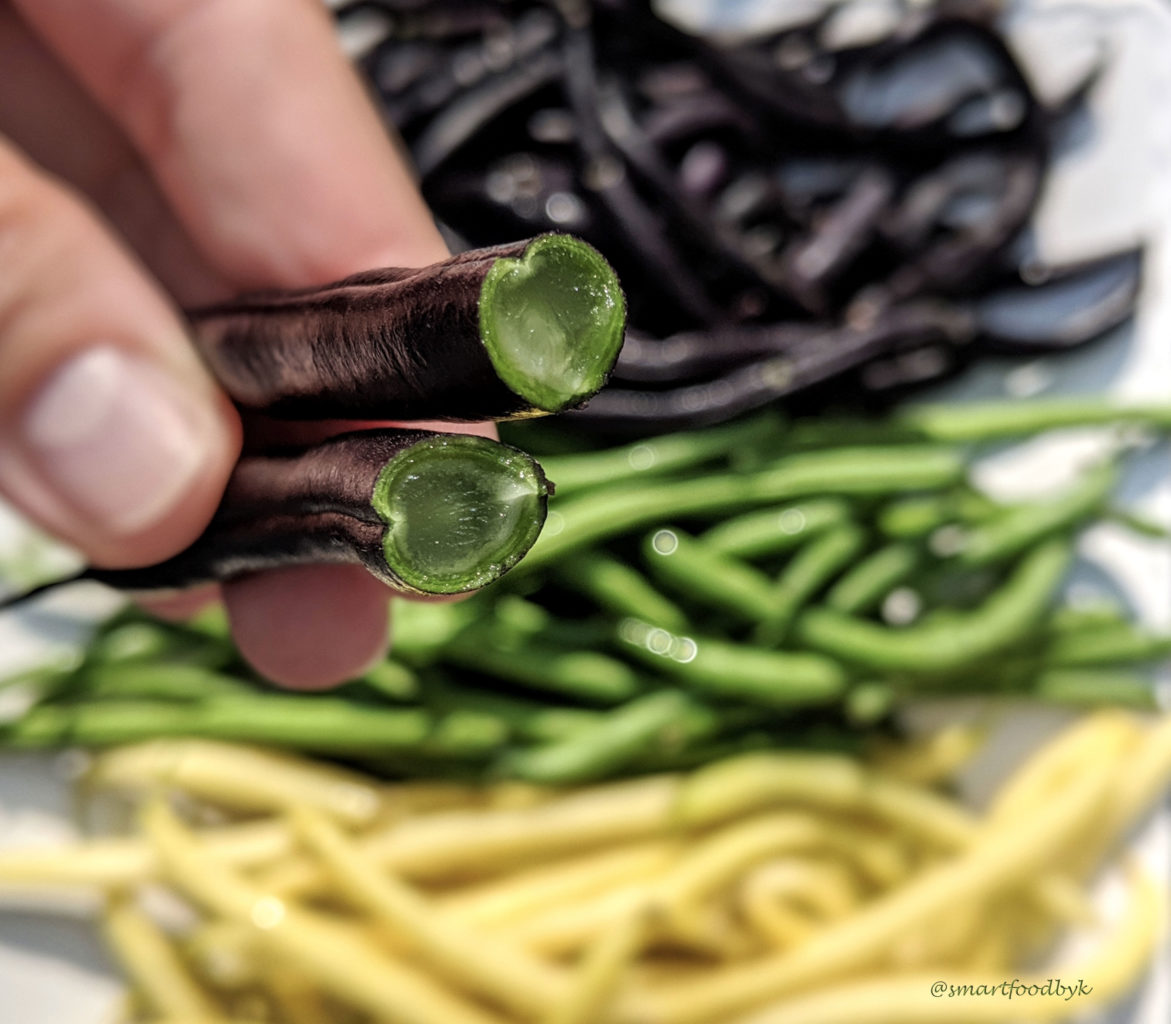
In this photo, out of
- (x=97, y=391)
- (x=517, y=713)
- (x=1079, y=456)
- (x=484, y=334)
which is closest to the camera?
(x=484, y=334)

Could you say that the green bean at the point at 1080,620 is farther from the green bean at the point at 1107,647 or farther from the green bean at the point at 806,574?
the green bean at the point at 806,574

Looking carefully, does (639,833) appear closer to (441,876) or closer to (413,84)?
(441,876)

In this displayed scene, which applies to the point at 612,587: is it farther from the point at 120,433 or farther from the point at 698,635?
the point at 120,433

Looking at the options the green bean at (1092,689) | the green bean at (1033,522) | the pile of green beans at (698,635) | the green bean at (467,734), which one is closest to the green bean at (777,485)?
the pile of green beans at (698,635)

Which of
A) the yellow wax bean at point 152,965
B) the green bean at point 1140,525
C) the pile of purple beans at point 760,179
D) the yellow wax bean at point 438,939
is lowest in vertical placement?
the yellow wax bean at point 152,965

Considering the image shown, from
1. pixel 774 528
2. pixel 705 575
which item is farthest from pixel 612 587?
pixel 774 528

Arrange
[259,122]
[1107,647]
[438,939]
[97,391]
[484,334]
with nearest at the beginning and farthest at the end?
[484,334], [97,391], [259,122], [438,939], [1107,647]
